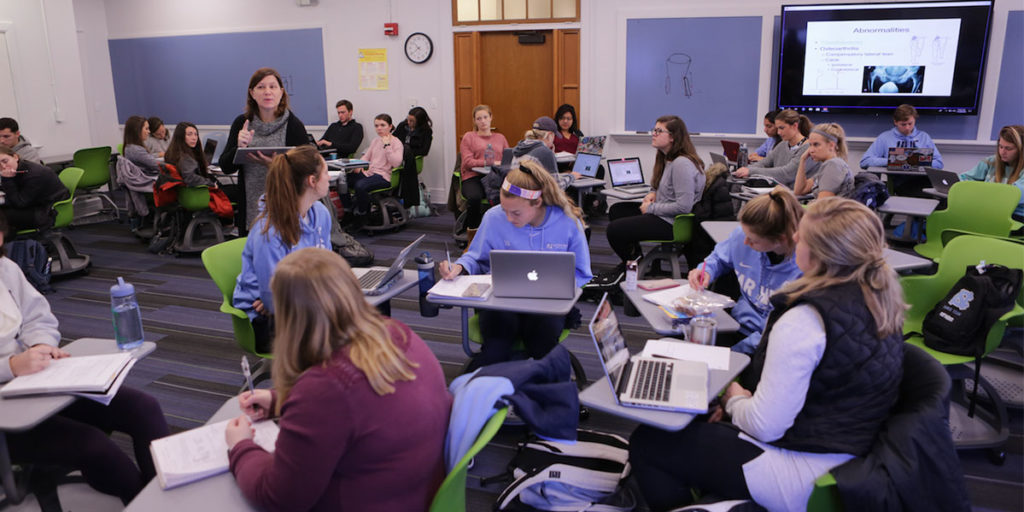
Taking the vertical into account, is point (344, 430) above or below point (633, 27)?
below

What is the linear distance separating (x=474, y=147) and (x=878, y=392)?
5.67 metres

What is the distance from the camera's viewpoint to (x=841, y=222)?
1.97 m

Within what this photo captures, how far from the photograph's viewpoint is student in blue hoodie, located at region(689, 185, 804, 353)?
271 centimetres

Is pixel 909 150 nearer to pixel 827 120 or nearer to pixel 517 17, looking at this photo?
pixel 827 120

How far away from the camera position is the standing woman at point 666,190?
475 centimetres

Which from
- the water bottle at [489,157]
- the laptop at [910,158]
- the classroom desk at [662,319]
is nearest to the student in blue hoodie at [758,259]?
the classroom desk at [662,319]

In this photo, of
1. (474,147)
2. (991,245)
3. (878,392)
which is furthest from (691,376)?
(474,147)

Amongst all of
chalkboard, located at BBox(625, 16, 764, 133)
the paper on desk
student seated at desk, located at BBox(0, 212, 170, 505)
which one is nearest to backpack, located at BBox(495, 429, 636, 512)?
the paper on desk

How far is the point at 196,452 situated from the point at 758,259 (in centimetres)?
222

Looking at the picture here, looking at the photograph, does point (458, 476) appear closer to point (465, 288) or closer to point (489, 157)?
point (465, 288)

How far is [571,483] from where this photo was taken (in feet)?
8.46

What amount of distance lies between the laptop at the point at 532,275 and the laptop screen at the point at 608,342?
1.97 feet

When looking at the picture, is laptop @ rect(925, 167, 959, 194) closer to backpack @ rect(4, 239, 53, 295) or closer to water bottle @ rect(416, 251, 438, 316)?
water bottle @ rect(416, 251, 438, 316)

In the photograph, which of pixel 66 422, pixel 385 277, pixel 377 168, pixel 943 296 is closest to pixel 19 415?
pixel 66 422
